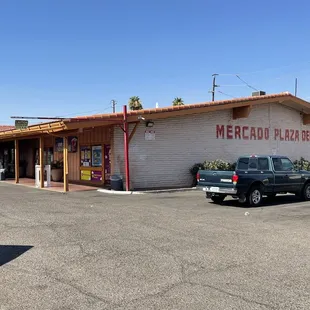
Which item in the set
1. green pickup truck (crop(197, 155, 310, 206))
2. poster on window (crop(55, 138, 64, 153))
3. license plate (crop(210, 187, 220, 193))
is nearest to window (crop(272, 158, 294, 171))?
green pickup truck (crop(197, 155, 310, 206))

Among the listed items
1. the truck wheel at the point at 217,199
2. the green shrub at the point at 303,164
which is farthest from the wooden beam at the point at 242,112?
the truck wheel at the point at 217,199

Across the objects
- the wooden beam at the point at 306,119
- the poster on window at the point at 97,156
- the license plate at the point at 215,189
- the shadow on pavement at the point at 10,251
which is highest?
the wooden beam at the point at 306,119

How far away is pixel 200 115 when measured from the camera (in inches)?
845

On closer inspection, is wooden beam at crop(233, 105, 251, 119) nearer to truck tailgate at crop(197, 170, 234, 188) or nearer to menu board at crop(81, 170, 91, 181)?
menu board at crop(81, 170, 91, 181)

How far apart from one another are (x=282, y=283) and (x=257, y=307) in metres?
1.01

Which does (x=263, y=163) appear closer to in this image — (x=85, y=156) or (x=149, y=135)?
(x=149, y=135)

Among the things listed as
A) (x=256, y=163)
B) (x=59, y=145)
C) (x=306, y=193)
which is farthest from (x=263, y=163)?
(x=59, y=145)

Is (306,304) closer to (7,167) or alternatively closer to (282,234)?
(282,234)

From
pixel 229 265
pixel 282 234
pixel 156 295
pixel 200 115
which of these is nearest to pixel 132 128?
pixel 200 115

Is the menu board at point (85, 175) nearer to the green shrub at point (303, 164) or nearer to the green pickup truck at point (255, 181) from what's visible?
the green pickup truck at point (255, 181)

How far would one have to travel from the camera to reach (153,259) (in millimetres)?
6410

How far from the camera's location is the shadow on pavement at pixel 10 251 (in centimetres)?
646

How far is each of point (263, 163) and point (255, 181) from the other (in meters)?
1.11

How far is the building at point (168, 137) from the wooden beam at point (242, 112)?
2cm
